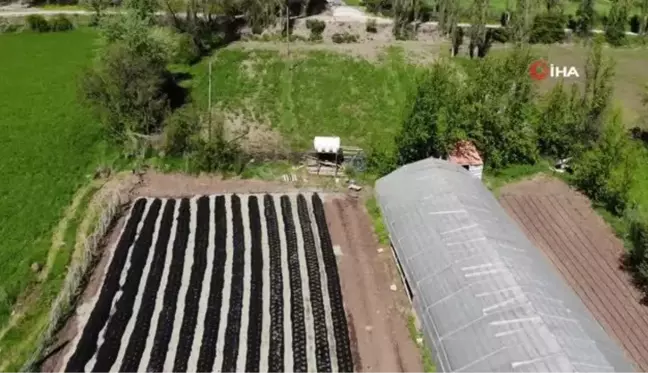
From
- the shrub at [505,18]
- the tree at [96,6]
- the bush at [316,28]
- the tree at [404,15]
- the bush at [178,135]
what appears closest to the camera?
the bush at [178,135]

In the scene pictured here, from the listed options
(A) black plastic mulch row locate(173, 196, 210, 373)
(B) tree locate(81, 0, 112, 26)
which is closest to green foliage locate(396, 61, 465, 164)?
(A) black plastic mulch row locate(173, 196, 210, 373)

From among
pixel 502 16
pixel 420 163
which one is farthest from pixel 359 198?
pixel 502 16

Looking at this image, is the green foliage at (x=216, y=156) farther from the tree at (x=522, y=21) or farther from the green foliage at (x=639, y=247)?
the tree at (x=522, y=21)

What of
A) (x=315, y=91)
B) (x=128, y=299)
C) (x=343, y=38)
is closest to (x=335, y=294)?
(x=128, y=299)

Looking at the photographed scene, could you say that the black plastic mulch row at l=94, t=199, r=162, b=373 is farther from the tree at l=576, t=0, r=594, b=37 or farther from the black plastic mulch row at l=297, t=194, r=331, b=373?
the tree at l=576, t=0, r=594, b=37

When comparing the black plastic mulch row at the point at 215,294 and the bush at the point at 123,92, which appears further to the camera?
the bush at the point at 123,92

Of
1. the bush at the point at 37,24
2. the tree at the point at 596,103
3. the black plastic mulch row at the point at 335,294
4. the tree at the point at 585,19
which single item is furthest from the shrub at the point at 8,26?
the tree at the point at 585,19
